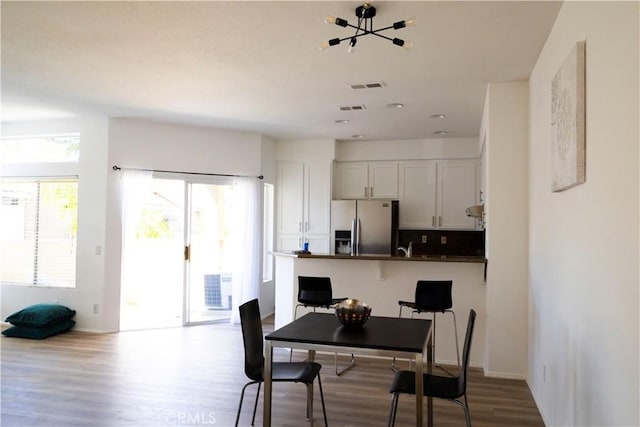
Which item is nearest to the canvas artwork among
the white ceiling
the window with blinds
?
the white ceiling

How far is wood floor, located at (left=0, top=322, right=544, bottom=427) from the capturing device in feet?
10.8

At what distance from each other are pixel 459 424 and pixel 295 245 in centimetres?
459

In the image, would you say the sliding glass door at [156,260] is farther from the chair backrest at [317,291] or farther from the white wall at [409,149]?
the white wall at [409,149]

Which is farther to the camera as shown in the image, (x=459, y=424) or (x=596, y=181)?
(x=459, y=424)

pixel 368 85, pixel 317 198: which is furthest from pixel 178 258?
pixel 368 85

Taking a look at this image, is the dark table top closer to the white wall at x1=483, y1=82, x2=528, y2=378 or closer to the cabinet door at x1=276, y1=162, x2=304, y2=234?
the white wall at x1=483, y1=82, x2=528, y2=378

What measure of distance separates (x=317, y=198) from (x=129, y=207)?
285 centimetres

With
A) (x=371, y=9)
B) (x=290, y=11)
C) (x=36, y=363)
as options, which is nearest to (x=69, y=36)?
(x=290, y=11)

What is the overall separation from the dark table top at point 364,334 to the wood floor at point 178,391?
76cm

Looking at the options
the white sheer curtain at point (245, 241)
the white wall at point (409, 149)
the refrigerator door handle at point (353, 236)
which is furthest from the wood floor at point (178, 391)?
the white wall at point (409, 149)

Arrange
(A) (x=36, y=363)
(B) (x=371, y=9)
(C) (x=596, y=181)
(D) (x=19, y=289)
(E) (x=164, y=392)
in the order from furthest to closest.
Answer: (D) (x=19, y=289)
(A) (x=36, y=363)
(E) (x=164, y=392)
(B) (x=371, y=9)
(C) (x=596, y=181)

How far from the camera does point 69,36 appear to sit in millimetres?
3359

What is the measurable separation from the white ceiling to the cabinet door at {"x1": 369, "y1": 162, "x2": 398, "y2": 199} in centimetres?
160

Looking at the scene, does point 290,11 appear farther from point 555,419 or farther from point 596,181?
point 555,419
